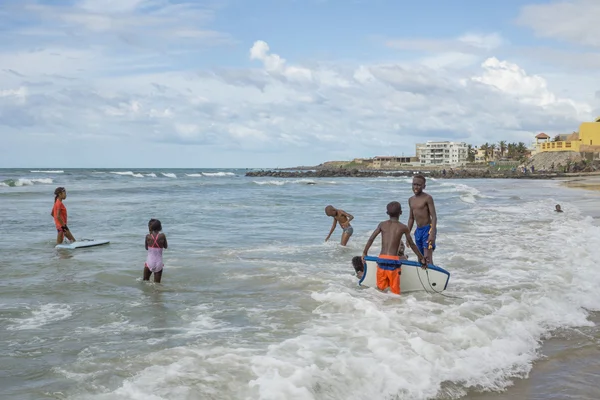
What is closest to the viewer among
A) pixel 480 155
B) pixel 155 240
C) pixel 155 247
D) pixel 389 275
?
pixel 389 275

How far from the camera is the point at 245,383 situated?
4.73 meters

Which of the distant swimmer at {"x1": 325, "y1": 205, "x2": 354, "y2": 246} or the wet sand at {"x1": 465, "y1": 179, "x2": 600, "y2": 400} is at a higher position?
the distant swimmer at {"x1": 325, "y1": 205, "x2": 354, "y2": 246}

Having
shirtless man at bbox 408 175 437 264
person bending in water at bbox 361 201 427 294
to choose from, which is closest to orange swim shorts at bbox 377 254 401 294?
person bending in water at bbox 361 201 427 294

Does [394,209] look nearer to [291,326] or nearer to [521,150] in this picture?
[291,326]

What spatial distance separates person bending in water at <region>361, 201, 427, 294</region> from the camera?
291 inches

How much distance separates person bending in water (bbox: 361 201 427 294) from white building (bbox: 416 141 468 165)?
144452mm

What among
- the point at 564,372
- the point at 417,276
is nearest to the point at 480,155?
the point at 417,276

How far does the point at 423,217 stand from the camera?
332 inches

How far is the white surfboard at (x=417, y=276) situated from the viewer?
7.73 m

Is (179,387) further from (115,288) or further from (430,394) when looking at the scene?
(115,288)

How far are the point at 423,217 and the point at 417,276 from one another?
1.06 metres

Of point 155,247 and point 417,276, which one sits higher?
point 155,247

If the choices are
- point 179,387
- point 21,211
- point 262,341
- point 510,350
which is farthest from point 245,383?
point 21,211

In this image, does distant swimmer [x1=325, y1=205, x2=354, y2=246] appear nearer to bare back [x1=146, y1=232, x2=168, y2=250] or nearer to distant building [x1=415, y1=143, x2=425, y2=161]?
bare back [x1=146, y1=232, x2=168, y2=250]
